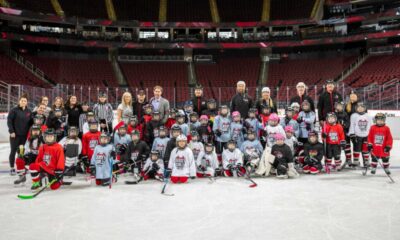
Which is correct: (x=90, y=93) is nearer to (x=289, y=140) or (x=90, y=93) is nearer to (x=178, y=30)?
(x=289, y=140)

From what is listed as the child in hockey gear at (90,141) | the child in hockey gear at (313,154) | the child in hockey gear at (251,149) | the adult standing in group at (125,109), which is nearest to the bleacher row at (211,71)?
the adult standing in group at (125,109)

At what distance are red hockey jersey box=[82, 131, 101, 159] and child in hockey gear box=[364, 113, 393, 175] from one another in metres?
5.61

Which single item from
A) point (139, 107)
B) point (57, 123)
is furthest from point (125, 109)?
point (57, 123)

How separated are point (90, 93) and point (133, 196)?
10.9 m

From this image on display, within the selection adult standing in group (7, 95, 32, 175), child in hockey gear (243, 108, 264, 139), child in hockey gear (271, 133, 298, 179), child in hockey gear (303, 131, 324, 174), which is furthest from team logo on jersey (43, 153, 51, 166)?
child in hockey gear (303, 131, 324, 174)

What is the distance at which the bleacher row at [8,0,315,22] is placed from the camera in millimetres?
28344

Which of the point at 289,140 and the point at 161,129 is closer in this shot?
the point at 161,129

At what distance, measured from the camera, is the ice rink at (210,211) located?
335 cm

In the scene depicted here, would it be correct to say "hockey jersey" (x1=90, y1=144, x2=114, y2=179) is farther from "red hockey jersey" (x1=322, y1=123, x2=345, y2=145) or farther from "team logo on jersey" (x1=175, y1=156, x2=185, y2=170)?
"red hockey jersey" (x1=322, y1=123, x2=345, y2=145)

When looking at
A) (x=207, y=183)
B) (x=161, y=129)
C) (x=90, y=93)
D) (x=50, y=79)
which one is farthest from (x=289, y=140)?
(x=50, y=79)

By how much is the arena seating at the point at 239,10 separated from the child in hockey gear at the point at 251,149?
24.1 m

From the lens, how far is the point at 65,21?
86.4 ft

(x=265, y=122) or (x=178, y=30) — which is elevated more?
(x=178, y=30)

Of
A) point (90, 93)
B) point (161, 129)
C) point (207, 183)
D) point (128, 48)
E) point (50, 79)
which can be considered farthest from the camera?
point (128, 48)
